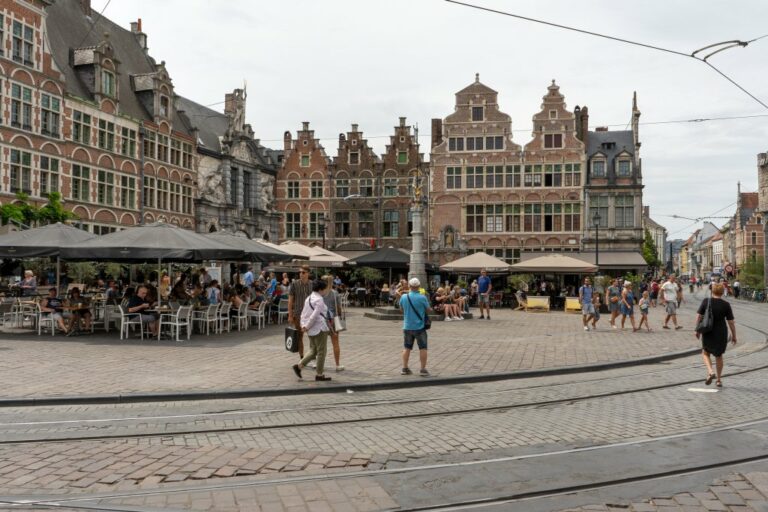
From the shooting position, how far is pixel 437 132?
147 ft

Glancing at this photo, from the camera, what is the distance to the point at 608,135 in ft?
145

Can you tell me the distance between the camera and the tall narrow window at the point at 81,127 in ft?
101

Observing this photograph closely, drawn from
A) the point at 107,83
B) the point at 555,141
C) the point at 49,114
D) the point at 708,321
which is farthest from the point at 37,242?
the point at 555,141

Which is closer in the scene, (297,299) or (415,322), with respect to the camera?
(415,322)

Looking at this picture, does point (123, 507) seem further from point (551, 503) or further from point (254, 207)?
point (254, 207)

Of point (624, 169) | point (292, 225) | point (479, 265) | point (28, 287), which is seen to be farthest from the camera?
point (292, 225)

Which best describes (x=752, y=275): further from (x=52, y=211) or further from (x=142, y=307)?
(x=142, y=307)

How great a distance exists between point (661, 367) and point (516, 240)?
32135 millimetres

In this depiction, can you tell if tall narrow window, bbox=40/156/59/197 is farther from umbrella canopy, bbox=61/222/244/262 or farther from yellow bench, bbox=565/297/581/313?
yellow bench, bbox=565/297/581/313

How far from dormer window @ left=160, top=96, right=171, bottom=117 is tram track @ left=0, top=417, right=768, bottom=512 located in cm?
3639

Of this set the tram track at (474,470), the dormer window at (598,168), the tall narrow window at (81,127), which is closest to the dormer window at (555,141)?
the dormer window at (598,168)

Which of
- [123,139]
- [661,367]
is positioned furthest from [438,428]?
[123,139]

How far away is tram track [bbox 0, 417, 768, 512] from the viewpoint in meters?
4.44

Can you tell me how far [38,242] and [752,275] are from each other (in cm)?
4729
